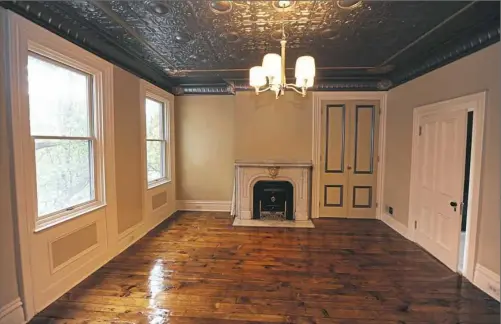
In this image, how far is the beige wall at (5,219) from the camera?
6.92 ft

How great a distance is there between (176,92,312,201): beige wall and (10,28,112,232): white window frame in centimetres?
255

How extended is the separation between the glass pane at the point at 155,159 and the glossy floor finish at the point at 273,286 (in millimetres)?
1294

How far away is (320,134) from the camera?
5453mm

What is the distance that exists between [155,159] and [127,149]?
4.29ft

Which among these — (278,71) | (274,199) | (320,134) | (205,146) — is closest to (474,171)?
(278,71)

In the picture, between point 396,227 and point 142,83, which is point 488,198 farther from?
point 142,83

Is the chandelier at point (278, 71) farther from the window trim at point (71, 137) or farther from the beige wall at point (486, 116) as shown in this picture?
the window trim at point (71, 137)

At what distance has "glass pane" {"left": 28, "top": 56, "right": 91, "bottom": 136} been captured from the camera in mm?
2486

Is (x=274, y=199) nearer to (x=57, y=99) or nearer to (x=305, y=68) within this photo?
(x=305, y=68)

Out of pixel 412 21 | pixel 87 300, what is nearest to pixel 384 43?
pixel 412 21

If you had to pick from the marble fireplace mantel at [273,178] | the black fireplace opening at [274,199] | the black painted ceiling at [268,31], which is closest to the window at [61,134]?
the black painted ceiling at [268,31]

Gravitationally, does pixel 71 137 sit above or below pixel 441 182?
above

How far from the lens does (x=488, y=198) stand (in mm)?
2785

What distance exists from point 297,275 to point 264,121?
3.18 m
